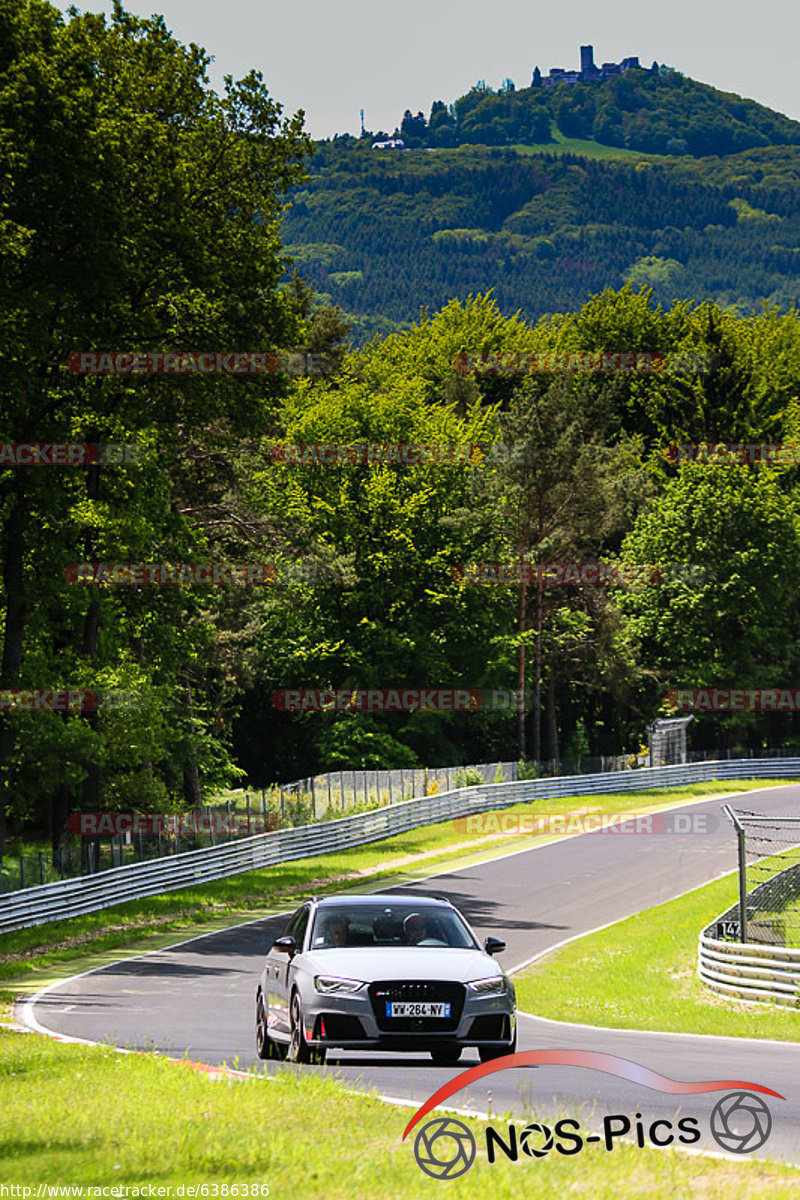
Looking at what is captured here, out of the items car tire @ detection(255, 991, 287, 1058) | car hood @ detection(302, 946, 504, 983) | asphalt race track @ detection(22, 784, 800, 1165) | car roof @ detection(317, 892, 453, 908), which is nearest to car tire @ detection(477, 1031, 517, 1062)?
asphalt race track @ detection(22, 784, 800, 1165)

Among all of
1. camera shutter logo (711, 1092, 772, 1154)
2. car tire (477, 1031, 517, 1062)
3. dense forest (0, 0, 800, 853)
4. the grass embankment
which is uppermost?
dense forest (0, 0, 800, 853)

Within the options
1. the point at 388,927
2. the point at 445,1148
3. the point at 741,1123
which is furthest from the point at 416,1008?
the point at 445,1148

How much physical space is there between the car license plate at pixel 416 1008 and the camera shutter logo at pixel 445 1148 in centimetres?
300

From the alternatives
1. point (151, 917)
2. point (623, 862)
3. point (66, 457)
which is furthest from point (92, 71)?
point (623, 862)

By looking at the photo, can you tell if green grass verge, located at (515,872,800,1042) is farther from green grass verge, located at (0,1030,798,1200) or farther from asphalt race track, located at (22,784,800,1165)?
green grass verge, located at (0,1030,798,1200)

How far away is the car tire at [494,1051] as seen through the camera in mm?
12836

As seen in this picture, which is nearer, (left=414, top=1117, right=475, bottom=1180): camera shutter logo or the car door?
(left=414, top=1117, right=475, bottom=1180): camera shutter logo

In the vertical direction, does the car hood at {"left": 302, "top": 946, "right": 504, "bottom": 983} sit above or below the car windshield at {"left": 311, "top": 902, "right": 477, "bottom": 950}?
below

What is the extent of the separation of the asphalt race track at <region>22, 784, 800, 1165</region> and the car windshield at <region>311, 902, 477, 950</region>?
1036mm

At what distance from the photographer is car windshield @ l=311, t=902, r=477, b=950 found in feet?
44.8

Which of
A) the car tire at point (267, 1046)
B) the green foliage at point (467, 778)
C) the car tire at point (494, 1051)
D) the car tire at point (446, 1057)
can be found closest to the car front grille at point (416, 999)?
the car tire at point (446, 1057)

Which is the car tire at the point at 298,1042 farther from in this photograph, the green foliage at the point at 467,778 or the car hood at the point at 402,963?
the green foliage at the point at 467,778

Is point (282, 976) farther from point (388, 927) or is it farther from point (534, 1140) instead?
point (534, 1140)

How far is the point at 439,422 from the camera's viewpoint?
79.4 metres
